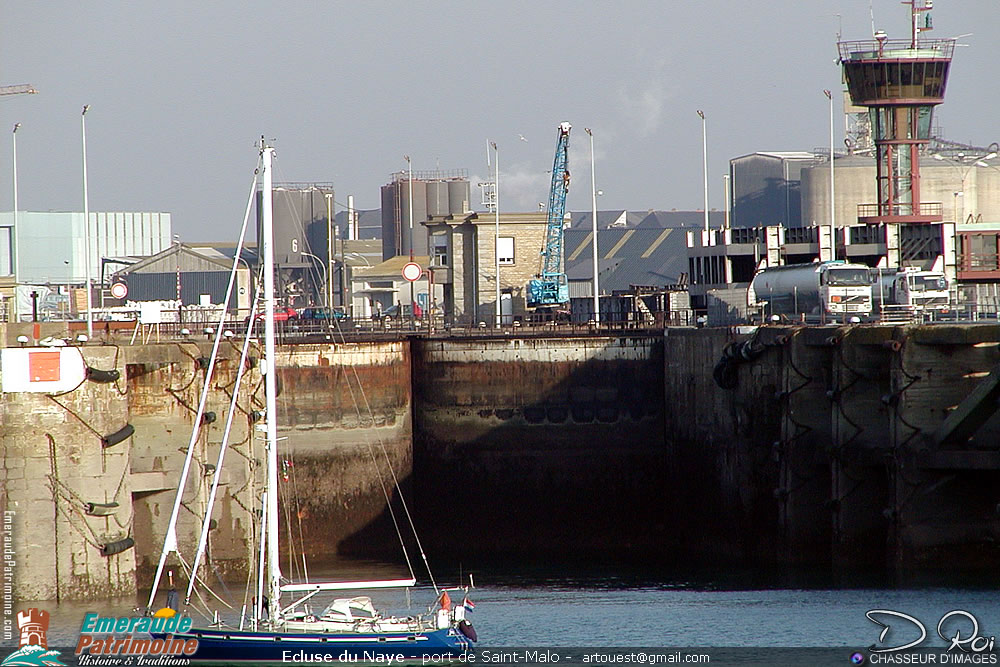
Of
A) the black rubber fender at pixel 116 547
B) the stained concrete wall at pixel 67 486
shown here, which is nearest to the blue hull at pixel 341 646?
the black rubber fender at pixel 116 547

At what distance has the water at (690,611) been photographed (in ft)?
142

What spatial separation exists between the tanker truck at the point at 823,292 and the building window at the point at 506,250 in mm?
43548

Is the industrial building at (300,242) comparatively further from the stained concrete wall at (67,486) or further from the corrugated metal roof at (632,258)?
the stained concrete wall at (67,486)

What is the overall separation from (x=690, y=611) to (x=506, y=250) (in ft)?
225

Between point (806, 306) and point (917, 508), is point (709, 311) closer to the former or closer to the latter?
point (806, 306)

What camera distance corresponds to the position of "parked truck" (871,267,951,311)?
6625 cm

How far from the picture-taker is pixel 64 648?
139 ft

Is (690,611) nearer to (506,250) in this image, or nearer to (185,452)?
(185,452)

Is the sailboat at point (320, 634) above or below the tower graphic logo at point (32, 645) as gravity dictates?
above

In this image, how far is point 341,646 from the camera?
3738 centimetres

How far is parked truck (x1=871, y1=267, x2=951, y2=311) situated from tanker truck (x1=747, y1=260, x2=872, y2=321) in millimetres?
867

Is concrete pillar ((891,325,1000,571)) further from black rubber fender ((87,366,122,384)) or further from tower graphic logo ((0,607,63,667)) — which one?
tower graphic logo ((0,607,63,667))

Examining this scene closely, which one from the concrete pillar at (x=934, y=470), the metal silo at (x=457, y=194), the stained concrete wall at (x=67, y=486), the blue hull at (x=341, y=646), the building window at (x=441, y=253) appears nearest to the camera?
the blue hull at (x=341, y=646)

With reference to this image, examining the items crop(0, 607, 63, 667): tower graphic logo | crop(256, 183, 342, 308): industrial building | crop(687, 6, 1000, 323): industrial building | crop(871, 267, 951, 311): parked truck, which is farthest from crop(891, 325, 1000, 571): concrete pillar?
crop(256, 183, 342, 308): industrial building
